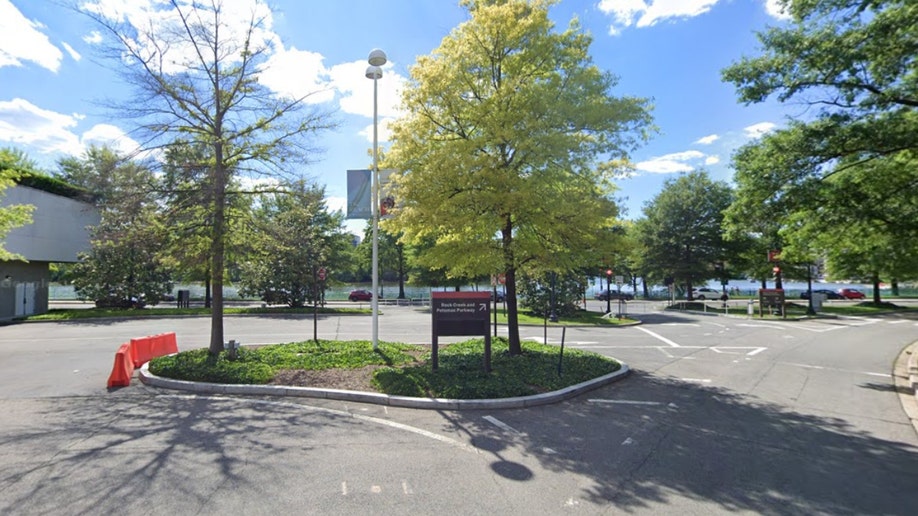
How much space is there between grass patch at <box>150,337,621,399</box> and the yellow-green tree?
163cm

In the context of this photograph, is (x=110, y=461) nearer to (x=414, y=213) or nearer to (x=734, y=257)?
(x=414, y=213)

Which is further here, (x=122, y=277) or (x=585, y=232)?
(x=122, y=277)

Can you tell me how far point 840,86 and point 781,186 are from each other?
231cm

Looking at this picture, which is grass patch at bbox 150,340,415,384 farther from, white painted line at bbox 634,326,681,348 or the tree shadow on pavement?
white painted line at bbox 634,326,681,348

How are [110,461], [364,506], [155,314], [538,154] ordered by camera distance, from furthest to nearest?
[155,314] < [538,154] < [110,461] < [364,506]

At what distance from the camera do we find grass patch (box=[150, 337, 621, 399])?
26.7 feet

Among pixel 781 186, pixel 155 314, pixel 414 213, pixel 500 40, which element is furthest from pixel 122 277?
pixel 781 186

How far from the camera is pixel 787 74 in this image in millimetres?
9711

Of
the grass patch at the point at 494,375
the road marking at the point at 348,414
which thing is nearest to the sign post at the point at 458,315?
the grass patch at the point at 494,375

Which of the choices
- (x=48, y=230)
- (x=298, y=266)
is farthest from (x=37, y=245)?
(x=298, y=266)

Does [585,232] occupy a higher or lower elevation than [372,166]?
lower

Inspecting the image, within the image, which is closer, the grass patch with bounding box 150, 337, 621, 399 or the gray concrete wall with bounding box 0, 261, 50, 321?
the grass patch with bounding box 150, 337, 621, 399

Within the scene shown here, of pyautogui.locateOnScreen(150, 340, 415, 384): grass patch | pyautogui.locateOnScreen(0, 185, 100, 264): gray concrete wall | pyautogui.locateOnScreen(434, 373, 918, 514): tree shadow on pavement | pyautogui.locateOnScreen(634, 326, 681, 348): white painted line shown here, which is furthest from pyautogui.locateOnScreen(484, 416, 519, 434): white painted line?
pyautogui.locateOnScreen(0, 185, 100, 264): gray concrete wall

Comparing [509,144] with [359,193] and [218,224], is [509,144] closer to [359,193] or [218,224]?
[359,193]
